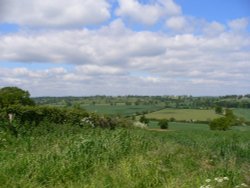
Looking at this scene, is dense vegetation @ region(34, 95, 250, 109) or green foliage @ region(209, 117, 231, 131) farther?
dense vegetation @ region(34, 95, 250, 109)

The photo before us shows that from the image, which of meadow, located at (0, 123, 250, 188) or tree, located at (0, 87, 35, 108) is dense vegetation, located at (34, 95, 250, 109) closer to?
tree, located at (0, 87, 35, 108)

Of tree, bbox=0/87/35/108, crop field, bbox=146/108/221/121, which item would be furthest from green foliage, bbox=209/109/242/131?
tree, bbox=0/87/35/108

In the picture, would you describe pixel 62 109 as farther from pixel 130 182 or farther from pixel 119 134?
pixel 130 182

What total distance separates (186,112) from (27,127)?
57.8 metres

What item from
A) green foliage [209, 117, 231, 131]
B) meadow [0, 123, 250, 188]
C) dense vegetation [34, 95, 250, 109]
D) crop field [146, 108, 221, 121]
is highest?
dense vegetation [34, 95, 250, 109]

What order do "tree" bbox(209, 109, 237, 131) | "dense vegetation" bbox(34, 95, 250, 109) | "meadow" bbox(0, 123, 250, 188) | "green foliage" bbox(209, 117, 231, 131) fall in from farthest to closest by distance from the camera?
"dense vegetation" bbox(34, 95, 250, 109) → "tree" bbox(209, 109, 237, 131) → "green foliage" bbox(209, 117, 231, 131) → "meadow" bbox(0, 123, 250, 188)

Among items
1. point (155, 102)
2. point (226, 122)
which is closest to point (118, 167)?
point (226, 122)

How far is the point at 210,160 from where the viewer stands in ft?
35.0

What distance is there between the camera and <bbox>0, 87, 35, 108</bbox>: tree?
4753 cm

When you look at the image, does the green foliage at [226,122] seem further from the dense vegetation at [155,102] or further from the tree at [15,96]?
the tree at [15,96]

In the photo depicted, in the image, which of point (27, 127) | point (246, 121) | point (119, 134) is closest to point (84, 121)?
point (27, 127)

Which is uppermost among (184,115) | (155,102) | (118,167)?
(155,102)

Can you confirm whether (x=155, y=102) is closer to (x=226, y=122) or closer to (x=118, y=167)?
(x=226, y=122)

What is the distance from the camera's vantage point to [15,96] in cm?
5003
